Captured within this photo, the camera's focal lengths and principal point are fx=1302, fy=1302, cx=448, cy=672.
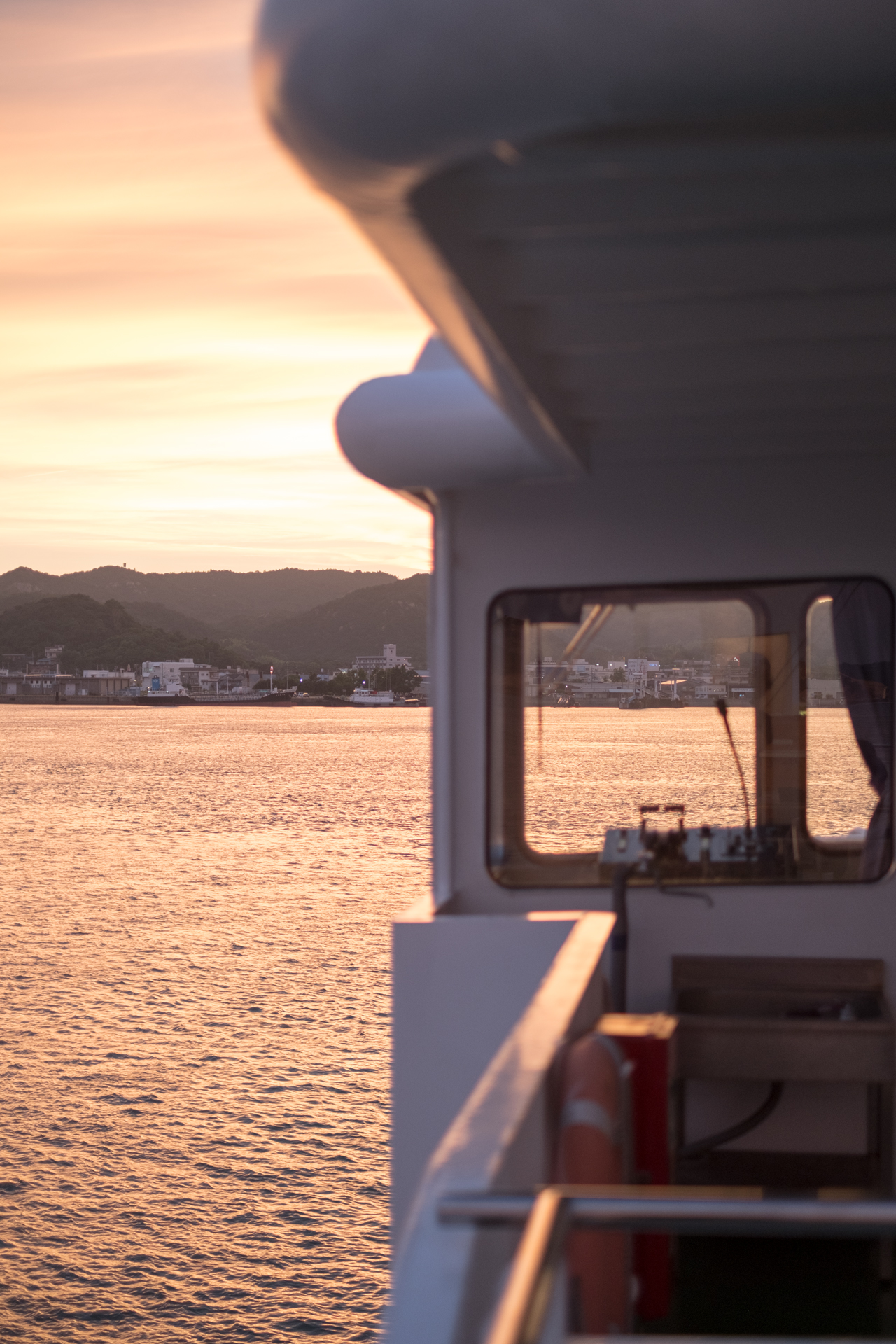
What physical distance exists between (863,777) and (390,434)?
1889 millimetres

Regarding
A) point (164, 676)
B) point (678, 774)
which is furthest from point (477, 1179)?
point (164, 676)

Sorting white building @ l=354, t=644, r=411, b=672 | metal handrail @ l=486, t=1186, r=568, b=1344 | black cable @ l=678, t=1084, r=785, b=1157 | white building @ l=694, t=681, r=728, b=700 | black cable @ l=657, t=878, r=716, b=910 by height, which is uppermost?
white building @ l=354, t=644, r=411, b=672

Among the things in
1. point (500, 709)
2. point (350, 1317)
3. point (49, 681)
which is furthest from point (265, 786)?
point (49, 681)

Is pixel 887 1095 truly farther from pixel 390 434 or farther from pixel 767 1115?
pixel 390 434

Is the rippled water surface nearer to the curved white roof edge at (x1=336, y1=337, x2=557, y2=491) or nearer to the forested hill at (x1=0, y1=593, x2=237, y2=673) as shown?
the curved white roof edge at (x1=336, y1=337, x2=557, y2=491)

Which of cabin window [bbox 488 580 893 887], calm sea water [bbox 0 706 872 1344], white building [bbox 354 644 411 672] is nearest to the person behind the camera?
cabin window [bbox 488 580 893 887]

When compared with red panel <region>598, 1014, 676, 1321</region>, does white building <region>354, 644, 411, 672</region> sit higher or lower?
higher

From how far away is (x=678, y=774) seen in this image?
4.20m

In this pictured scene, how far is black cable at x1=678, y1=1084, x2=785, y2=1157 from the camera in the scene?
394cm

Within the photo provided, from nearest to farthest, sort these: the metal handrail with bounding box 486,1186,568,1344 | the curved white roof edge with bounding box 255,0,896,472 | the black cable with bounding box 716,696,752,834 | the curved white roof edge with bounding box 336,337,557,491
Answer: the metal handrail with bounding box 486,1186,568,1344
the curved white roof edge with bounding box 255,0,896,472
the curved white roof edge with bounding box 336,337,557,491
the black cable with bounding box 716,696,752,834

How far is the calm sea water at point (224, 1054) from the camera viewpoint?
15.4 ft

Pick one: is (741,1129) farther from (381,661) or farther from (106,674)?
(106,674)

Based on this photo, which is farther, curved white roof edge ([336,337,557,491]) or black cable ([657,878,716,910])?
black cable ([657,878,716,910])

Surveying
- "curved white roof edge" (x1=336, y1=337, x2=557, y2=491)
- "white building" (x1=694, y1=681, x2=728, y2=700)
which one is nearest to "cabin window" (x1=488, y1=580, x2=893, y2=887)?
"white building" (x1=694, y1=681, x2=728, y2=700)
